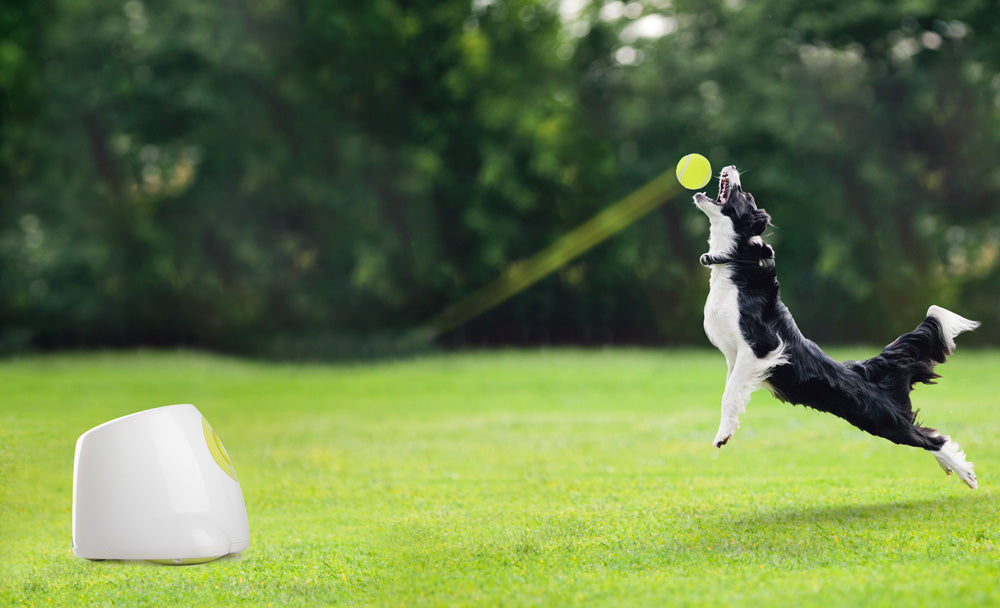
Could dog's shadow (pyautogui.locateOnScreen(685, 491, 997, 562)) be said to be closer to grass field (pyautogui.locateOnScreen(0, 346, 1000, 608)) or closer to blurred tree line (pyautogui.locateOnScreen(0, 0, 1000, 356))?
grass field (pyautogui.locateOnScreen(0, 346, 1000, 608))

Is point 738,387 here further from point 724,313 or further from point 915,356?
point 915,356

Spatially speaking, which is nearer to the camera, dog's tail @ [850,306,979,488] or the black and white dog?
the black and white dog

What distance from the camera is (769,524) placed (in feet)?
19.2

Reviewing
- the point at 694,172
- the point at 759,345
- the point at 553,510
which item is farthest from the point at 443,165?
the point at 759,345

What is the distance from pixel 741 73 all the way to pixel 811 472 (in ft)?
53.3

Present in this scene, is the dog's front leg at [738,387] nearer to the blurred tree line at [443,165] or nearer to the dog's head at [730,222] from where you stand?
the dog's head at [730,222]

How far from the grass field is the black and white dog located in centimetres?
68

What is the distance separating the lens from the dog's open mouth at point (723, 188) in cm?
551

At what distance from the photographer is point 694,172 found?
18.4 ft

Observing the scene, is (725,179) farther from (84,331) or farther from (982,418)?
(84,331)

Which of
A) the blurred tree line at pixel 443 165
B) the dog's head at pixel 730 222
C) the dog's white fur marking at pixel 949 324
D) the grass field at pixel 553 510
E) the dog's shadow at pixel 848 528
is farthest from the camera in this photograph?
the blurred tree line at pixel 443 165

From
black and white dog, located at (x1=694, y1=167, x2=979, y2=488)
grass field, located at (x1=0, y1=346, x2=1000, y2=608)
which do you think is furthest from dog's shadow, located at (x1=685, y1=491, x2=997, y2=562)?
black and white dog, located at (x1=694, y1=167, x2=979, y2=488)

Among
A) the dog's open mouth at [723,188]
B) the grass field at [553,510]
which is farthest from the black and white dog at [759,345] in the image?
the grass field at [553,510]

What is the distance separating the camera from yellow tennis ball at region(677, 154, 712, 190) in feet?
18.4
